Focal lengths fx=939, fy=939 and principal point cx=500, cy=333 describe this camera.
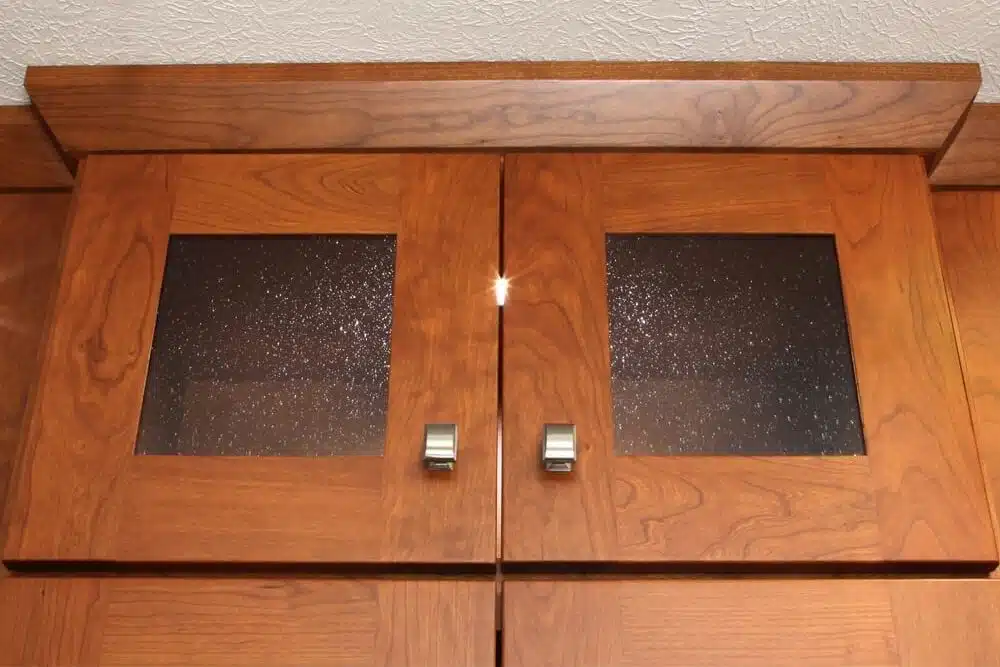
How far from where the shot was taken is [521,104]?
933mm

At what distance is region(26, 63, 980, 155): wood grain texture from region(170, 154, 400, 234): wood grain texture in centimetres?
2

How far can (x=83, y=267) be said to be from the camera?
2.94 ft

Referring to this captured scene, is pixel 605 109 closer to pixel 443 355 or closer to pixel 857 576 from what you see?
pixel 443 355

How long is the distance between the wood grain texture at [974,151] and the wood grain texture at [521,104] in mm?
44

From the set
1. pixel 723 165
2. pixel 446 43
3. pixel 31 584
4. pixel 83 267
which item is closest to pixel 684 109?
pixel 723 165

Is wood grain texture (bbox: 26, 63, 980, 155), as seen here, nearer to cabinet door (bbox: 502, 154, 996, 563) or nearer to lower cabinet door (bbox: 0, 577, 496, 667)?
cabinet door (bbox: 502, 154, 996, 563)

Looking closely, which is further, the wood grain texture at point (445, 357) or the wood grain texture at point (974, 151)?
the wood grain texture at point (974, 151)

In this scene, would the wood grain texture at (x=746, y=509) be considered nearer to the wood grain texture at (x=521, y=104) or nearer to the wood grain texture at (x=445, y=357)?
the wood grain texture at (x=445, y=357)

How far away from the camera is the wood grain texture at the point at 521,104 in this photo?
928 millimetres

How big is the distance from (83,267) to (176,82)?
20 cm

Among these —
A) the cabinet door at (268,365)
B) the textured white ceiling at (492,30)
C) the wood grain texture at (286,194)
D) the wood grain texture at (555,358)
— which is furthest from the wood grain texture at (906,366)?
the wood grain texture at (286,194)

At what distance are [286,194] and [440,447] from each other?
310 mm

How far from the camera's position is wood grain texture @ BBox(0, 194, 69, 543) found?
3.02ft

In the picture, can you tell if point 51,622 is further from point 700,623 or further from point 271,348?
point 700,623
